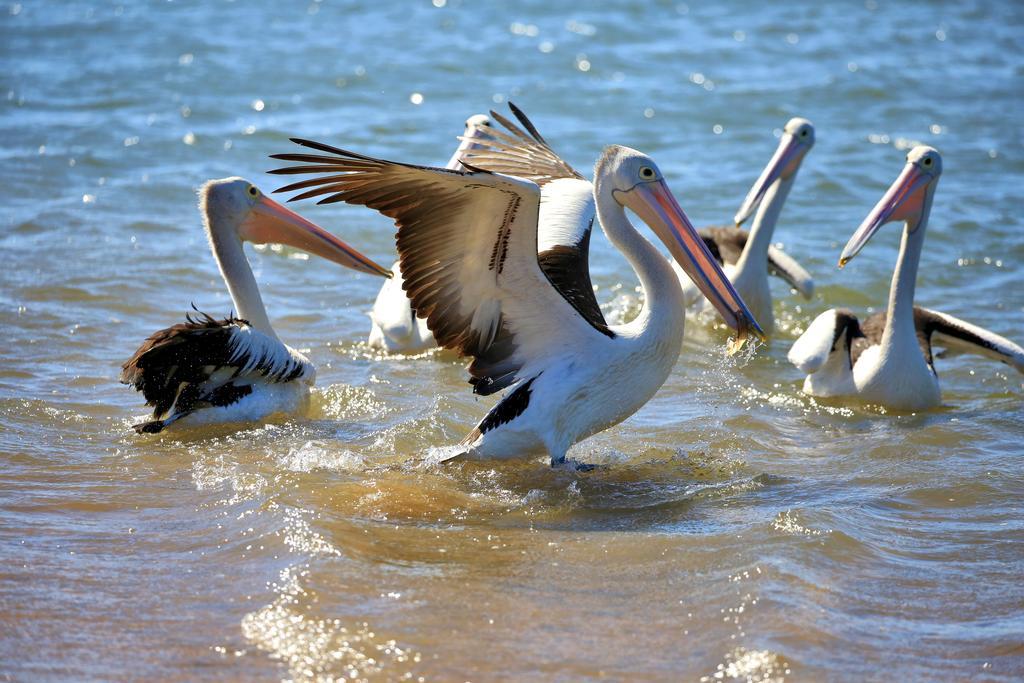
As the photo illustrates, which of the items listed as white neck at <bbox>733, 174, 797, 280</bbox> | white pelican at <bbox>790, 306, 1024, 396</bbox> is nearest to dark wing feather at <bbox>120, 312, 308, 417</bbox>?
white pelican at <bbox>790, 306, 1024, 396</bbox>

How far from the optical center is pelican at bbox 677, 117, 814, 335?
7.36 metres

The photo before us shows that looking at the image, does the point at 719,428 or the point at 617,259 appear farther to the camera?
the point at 617,259

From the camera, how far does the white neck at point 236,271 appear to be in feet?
19.3

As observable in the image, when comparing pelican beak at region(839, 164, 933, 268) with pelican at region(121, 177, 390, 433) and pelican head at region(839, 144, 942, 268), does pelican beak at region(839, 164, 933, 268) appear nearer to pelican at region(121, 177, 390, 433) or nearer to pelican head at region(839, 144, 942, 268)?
pelican head at region(839, 144, 942, 268)

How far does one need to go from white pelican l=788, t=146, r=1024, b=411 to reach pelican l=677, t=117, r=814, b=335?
100 cm

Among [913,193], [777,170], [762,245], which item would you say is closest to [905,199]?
[913,193]

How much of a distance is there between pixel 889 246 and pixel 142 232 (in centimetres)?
544

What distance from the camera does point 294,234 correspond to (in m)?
6.03

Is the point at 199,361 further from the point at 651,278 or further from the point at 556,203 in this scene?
the point at 651,278

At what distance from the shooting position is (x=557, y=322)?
482cm

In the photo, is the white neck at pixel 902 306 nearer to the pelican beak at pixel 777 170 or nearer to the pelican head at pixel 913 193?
the pelican head at pixel 913 193

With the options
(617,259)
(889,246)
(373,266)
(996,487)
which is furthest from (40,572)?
(889,246)

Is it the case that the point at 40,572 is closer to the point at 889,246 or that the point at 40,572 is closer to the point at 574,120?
the point at 889,246

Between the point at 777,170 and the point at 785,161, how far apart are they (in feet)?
0.30
